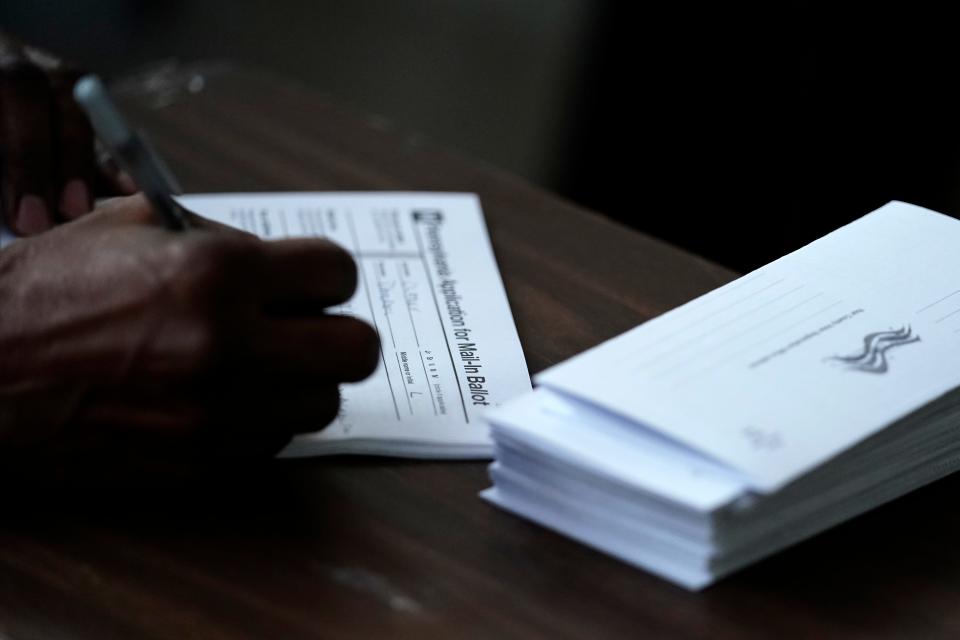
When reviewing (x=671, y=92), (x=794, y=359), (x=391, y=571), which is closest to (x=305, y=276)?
(x=391, y=571)

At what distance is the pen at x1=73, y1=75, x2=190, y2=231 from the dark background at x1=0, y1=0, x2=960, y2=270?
45.4 inches

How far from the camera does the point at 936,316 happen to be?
74cm

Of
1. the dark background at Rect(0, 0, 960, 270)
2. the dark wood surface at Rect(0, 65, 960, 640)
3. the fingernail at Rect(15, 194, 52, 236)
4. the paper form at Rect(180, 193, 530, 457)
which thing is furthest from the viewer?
the dark background at Rect(0, 0, 960, 270)

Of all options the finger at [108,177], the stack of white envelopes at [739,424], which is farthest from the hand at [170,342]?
the finger at [108,177]

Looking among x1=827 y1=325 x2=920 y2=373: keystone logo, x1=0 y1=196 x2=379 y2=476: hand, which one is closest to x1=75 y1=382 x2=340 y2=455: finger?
x1=0 y1=196 x2=379 y2=476: hand

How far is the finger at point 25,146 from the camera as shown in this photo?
0.99m

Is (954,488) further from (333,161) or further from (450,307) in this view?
(333,161)

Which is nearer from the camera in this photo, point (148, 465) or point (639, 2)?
point (148, 465)

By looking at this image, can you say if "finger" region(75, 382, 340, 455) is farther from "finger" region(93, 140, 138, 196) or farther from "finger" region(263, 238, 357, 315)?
"finger" region(93, 140, 138, 196)

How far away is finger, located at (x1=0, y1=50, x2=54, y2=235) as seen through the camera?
99cm

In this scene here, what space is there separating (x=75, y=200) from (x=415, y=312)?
1.00ft

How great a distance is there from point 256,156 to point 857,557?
0.65 metres

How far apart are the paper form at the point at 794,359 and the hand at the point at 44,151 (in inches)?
19.6

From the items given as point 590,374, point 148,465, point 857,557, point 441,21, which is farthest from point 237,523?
point 441,21
